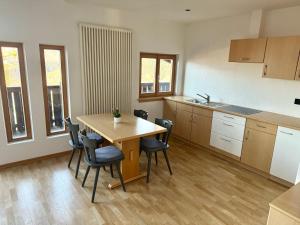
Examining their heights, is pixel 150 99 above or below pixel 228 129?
above

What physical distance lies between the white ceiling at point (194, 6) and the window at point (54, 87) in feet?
2.98

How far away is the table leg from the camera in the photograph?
9.72 feet

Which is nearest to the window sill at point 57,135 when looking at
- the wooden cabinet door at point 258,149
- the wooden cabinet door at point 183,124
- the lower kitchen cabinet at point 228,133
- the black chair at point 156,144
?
the black chair at point 156,144

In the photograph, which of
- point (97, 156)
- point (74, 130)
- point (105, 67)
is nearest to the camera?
point (97, 156)

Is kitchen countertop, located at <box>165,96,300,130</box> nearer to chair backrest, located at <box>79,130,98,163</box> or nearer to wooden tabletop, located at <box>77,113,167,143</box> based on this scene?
wooden tabletop, located at <box>77,113,167,143</box>

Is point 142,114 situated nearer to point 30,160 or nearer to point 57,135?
point 57,135

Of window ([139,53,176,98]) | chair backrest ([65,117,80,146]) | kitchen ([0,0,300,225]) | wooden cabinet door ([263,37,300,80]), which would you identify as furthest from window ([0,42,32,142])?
wooden cabinet door ([263,37,300,80])

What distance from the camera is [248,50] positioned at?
140 inches

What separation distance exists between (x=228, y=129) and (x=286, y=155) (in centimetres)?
97

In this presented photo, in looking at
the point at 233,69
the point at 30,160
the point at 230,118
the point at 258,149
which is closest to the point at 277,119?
the point at 258,149

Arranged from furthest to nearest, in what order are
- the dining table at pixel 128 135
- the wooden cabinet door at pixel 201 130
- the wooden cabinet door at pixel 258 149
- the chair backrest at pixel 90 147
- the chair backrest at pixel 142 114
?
the wooden cabinet door at pixel 201 130, the chair backrest at pixel 142 114, the wooden cabinet door at pixel 258 149, the dining table at pixel 128 135, the chair backrest at pixel 90 147

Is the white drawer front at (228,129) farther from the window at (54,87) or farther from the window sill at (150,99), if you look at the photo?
the window at (54,87)

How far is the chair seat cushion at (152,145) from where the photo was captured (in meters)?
3.16

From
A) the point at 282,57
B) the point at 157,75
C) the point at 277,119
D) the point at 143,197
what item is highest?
the point at 282,57
